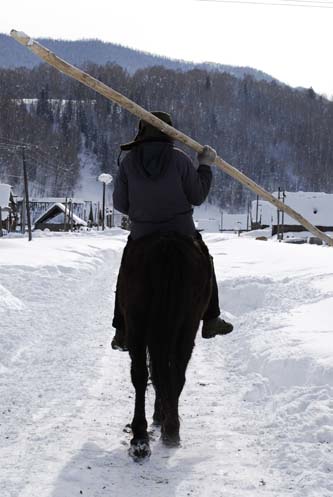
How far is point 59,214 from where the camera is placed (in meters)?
71.6

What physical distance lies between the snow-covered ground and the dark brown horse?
1.03ft

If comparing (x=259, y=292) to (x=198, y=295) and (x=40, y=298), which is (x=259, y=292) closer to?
(x=40, y=298)

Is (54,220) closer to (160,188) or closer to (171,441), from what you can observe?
(160,188)

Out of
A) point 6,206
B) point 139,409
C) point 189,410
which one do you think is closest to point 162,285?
point 139,409

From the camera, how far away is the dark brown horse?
151 inches

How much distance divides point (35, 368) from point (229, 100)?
188 metres

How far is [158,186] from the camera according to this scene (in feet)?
13.2

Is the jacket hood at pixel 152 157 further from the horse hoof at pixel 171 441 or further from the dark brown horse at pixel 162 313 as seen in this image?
the horse hoof at pixel 171 441

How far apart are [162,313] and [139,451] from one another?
0.83m

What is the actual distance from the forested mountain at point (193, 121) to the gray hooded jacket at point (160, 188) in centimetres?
13248

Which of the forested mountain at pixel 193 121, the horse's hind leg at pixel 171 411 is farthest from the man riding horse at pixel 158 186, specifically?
the forested mountain at pixel 193 121

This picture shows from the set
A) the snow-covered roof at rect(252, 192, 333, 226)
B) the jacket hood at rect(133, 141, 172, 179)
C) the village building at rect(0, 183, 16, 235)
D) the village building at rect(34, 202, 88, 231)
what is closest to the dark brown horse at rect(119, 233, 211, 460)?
the jacket hood at rect(133, 141, 172, 179)

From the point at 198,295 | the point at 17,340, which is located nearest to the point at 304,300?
the point at 17,340

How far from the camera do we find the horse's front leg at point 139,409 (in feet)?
12.1
